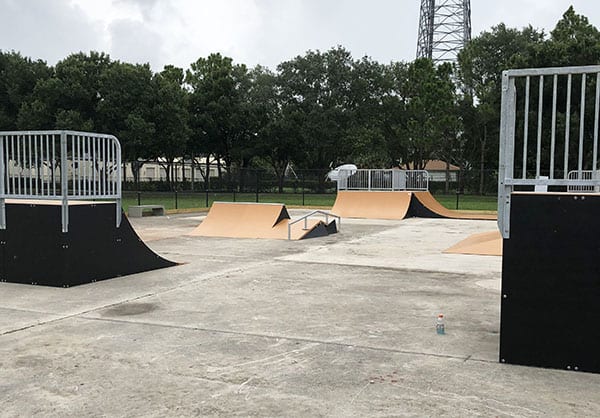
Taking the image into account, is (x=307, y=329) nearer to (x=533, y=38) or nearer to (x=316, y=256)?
(x=316, y=256)

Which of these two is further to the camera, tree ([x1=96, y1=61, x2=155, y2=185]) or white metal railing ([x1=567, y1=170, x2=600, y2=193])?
tree ([x1=96, y1=61, x2=155, y2=185])

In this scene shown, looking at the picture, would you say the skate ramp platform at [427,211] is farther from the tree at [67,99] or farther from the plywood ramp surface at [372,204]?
the tree at [67,99]

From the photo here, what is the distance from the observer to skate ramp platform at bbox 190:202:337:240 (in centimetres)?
1596

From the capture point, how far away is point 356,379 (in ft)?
14.8

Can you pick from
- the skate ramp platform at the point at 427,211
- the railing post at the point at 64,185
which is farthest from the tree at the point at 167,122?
the railing post at the point at 64,185

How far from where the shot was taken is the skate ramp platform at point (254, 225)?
52.4 feet

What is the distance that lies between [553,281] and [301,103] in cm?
4963

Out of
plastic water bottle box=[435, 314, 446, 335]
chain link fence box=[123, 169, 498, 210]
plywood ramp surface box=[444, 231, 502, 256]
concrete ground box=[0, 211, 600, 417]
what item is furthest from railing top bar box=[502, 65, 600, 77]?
chain link fence box=[123, 169, 498, 210]

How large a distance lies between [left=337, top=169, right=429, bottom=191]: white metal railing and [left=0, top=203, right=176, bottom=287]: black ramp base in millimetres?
19390

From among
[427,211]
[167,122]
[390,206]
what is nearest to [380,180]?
→ [390,206]

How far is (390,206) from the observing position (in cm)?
2484

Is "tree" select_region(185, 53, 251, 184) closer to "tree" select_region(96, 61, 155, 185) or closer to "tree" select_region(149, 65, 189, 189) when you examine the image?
"tree" select_region(149, 65, 189, 189)

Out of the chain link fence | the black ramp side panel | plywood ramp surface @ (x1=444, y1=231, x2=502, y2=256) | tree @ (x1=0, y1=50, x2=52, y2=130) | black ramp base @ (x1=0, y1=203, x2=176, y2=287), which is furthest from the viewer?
tree @ (x1=0, y1=50, x2=52, y2=130)

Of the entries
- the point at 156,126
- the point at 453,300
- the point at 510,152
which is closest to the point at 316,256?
the point at 453,300
